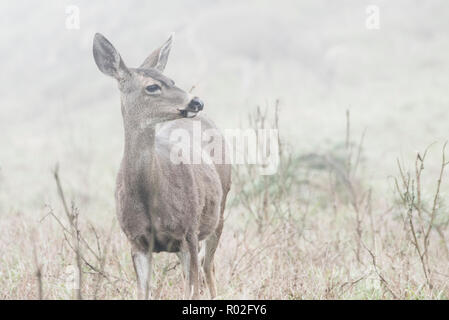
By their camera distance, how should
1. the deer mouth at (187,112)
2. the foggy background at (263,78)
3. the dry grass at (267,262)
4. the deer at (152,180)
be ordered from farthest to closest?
the foggy background at (263,78)
the dry grass at (267,262)
the deer mouth at (187,112)
the deer at (152,180)

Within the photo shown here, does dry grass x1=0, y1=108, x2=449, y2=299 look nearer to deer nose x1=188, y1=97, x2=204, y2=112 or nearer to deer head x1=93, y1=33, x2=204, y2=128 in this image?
deer head x1=93, y1=33, x2=204, y2=128

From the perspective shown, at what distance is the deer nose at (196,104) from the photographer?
4.00m

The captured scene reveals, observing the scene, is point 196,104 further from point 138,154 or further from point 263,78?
point 263,78

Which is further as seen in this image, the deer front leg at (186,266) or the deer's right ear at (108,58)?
the deer's right ear at (108,58)

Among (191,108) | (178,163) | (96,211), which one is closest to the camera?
(191,108)

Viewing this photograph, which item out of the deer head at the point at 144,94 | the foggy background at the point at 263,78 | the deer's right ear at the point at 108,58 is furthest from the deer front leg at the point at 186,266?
the foggy background at the point at 263,78

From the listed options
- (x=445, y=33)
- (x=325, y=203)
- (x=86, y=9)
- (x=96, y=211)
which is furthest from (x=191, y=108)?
(x=86, y=9)

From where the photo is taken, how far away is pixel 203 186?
4.54m

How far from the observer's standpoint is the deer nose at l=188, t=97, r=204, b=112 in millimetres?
4003

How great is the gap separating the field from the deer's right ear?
40.1 inches

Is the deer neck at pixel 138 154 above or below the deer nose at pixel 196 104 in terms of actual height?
below

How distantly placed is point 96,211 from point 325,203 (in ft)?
12.0

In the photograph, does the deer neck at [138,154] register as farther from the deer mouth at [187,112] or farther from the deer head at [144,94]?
the deer mouth at [187,112]
